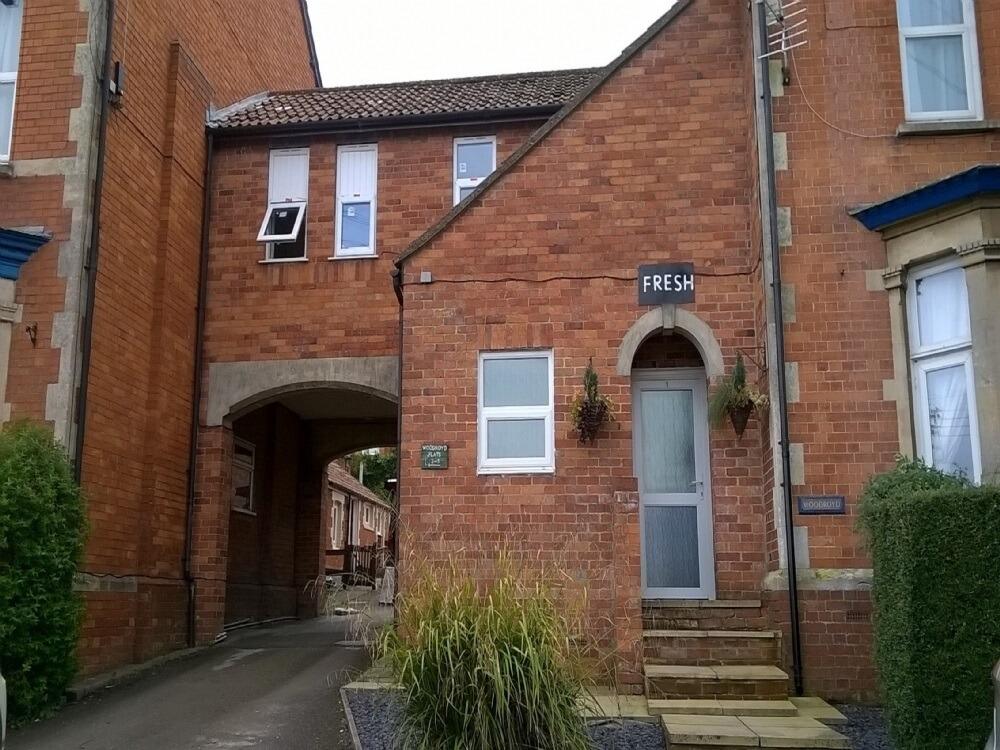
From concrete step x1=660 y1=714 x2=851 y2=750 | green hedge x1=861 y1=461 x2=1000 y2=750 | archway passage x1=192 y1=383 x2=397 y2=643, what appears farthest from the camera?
archway passage x1=192 y1=383 x2=397 y2=643

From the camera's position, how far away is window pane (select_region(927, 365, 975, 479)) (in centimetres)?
835

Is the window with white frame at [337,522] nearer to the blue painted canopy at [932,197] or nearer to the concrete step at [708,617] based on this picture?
the concrete step at [708,617]

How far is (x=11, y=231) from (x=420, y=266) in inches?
159

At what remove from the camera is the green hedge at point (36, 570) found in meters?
8.45

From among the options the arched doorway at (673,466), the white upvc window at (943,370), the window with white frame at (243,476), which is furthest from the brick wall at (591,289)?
the window with white frame at (243,476)

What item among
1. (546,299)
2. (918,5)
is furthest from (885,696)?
(918,5)

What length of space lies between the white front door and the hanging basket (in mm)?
651

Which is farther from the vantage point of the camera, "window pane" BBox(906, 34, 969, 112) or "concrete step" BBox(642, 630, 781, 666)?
"window pane" BBox(906, 34, 969, 112)

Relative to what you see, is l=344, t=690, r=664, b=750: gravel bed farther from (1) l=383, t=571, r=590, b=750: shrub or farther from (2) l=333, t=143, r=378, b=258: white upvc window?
(2) l=333, t=143, r=378, b=258: white upvc window

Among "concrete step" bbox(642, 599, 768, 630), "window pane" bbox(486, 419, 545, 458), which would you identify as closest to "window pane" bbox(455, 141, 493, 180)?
"window pane" bbox(486, 419, 545, 458)

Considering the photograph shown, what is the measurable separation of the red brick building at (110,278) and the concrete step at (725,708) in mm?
5708

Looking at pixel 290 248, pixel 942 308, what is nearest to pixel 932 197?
pixel 942 308

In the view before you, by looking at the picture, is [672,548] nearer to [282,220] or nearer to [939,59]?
[939,59]

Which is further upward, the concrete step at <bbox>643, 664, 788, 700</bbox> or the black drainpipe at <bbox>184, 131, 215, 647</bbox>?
the black drainpipe at <bbox>184, 131, 215, 647</bbox>
